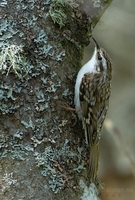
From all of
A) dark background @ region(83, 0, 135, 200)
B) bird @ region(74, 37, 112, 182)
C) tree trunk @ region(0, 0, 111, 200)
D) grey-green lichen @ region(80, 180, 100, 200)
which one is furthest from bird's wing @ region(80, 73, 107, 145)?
dark background @ region(83, 0, 135, 200)

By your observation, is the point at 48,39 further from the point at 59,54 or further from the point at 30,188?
the point at 30,188

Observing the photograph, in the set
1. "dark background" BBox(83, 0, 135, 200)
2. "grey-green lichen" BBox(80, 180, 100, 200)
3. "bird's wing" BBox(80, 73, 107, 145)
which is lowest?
"dark background" BBox(83, 0, 135, 200)

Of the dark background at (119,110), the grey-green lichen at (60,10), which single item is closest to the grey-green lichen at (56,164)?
the grey-green lichen at (60,10)

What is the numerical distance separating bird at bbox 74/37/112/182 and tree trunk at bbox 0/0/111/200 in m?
0.09

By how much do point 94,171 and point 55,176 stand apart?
310 millimetres

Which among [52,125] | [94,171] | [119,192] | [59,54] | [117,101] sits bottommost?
[119,192]

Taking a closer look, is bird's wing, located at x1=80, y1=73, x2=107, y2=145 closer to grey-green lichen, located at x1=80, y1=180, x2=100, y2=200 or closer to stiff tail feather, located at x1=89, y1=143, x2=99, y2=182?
stiff tail feather, located at x1=89, y1=143, x2=99, y2=182

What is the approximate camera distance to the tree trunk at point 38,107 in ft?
6.65

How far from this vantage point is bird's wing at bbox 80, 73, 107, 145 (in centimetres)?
256

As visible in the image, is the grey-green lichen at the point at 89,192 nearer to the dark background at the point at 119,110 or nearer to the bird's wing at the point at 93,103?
the bird's wing at the point at 93,103

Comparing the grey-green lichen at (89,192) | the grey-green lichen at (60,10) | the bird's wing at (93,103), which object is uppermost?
the grey-green lichen at (60,10)

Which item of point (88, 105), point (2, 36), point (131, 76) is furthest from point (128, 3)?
point (2, 36)

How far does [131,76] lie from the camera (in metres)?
4.45

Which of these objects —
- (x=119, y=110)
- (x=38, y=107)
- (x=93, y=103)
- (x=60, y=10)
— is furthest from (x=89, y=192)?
(x=119, y=110)
